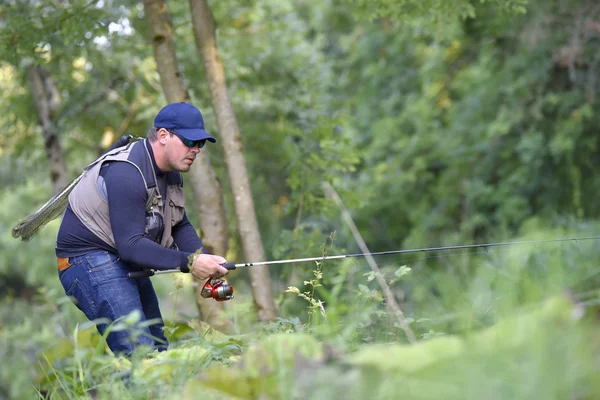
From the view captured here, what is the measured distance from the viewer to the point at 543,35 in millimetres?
13570

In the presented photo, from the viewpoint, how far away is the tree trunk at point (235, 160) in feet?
21.7

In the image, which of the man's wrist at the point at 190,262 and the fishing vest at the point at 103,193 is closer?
the man's wrist at the point at 190,262

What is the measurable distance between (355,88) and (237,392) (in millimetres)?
18028

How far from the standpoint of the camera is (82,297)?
14.5 ft

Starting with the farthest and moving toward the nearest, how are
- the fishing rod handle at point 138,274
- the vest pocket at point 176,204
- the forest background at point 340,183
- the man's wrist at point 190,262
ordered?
the vest pocket at point 176,204 → the fishing rod handle at point 138,274 → the man's wrist at point 190,262 → the forest background at point 340,183

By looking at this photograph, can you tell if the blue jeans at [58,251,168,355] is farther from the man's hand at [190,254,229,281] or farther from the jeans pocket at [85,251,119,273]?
the man's hand at [190,254,229,281]

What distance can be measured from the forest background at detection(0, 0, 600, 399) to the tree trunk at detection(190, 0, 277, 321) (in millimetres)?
20

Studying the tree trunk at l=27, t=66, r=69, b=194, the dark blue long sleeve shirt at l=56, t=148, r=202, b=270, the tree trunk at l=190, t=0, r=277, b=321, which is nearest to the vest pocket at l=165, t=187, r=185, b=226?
the dark blue long sleeve shirt at l=56, t=148, r=202, b=270

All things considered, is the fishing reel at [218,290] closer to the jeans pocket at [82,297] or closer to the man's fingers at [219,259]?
the man's fingers at [219,259]

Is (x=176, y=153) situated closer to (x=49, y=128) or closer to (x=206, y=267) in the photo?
(x=206, y=267)

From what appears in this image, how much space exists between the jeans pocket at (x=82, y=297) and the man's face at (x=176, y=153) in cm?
82

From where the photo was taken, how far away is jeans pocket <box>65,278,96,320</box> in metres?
4.38

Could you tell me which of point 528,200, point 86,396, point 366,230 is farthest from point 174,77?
point 366,230

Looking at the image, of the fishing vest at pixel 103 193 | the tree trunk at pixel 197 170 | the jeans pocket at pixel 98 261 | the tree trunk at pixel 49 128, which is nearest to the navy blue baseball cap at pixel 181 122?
the fishing vest at pixel 103 193
